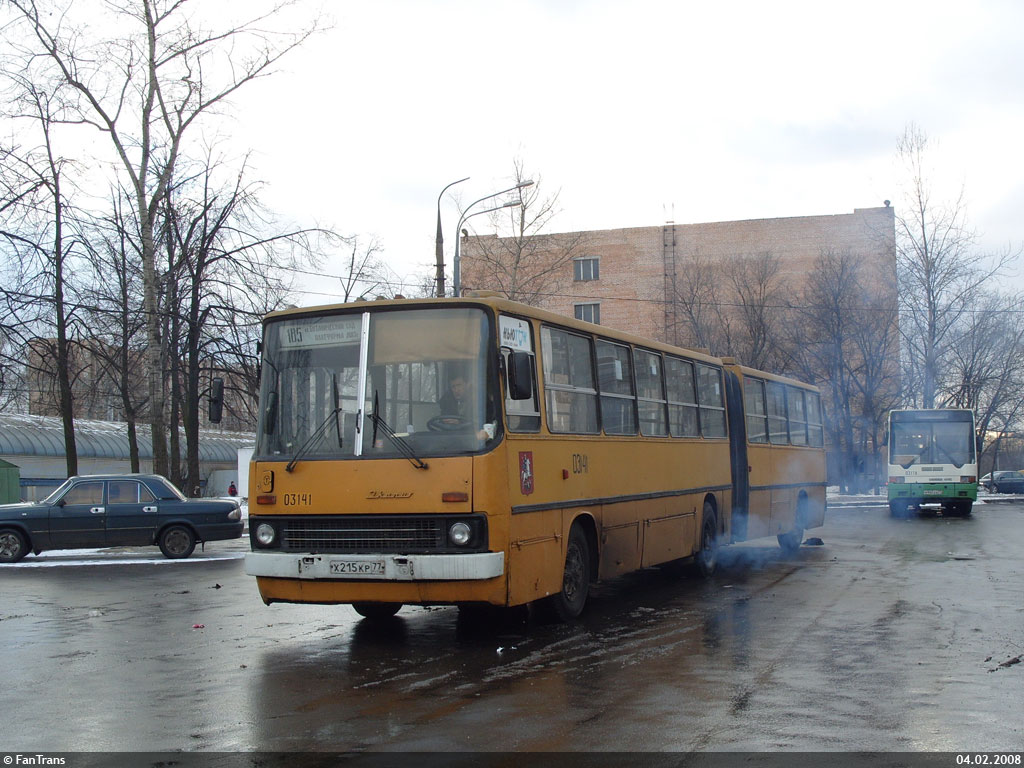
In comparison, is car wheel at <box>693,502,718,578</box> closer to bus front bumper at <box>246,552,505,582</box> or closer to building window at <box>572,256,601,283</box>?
bus front bumper at <box>246,552,505,582</box>

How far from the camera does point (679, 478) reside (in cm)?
1390

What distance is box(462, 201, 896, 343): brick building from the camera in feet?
200

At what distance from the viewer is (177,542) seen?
2027 cm

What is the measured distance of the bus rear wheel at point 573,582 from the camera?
10.4 m

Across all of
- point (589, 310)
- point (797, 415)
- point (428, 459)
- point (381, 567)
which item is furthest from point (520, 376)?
point (589, 310)

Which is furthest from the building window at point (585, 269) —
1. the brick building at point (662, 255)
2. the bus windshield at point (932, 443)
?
the bus windshield at point (932, 443)

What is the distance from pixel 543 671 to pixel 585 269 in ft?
188

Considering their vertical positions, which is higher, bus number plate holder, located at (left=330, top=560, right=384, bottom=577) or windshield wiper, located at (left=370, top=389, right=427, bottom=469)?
windshield wiper, located at (left=370, top=389, right=427, bottom=469)

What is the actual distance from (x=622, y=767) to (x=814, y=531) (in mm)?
20319

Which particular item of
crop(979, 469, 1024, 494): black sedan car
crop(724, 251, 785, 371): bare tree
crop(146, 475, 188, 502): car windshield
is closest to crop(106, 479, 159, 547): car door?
crop(146, 475, 188, 502): car windshield

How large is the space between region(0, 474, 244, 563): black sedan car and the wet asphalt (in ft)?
16.4

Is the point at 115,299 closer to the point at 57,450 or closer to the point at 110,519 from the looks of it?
the point at 110,519

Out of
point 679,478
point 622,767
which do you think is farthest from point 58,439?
point 622,767

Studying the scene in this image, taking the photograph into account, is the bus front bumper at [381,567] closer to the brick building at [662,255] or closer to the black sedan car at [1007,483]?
the brick building at [662,255]
